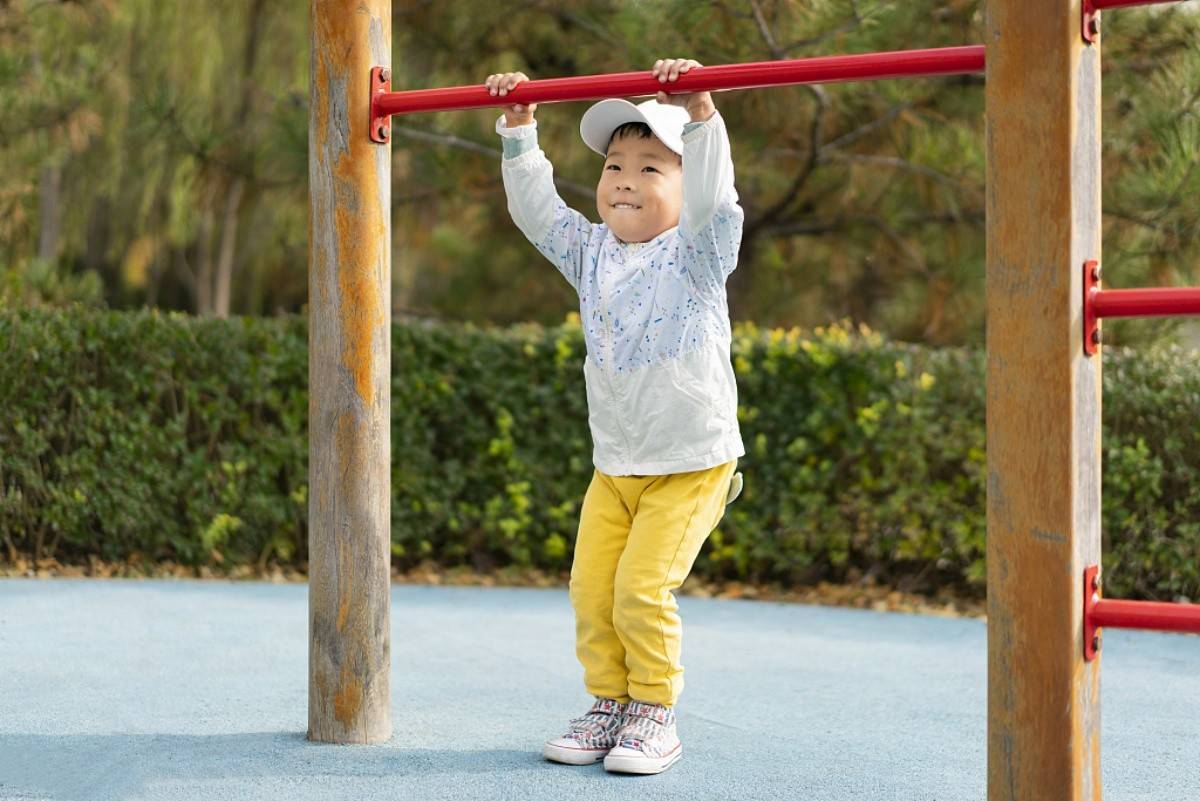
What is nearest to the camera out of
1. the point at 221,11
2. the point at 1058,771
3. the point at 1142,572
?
the point at 1058,771

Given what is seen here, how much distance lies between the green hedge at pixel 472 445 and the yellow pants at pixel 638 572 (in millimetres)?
3097

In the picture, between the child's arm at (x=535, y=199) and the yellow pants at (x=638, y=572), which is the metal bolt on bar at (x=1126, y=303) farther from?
the child's arm at (x=535, y=199)

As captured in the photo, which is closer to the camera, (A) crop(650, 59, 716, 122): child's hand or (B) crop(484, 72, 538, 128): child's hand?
(A) crop(650, 59, 716, 122): child's hand

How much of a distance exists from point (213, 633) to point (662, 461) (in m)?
2.27

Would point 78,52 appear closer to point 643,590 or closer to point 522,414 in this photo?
point 522,414

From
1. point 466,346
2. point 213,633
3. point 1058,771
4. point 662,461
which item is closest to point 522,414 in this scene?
point 466,346

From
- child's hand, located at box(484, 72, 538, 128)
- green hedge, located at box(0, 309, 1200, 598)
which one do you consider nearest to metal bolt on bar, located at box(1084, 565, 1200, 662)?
child's hand, located at box(484, 72, 538, 128)

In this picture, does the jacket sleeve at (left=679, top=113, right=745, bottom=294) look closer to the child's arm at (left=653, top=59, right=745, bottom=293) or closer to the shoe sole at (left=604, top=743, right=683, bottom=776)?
the child's arm at (left=653, top=59, right=745, bottom=293)

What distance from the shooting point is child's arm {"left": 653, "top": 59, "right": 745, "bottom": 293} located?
306 cm

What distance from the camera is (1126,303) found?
2.34 m

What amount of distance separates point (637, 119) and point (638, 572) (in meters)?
1.04

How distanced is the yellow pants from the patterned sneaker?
0.04 m

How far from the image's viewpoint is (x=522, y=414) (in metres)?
6.71

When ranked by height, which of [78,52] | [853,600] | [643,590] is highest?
[78,52]
